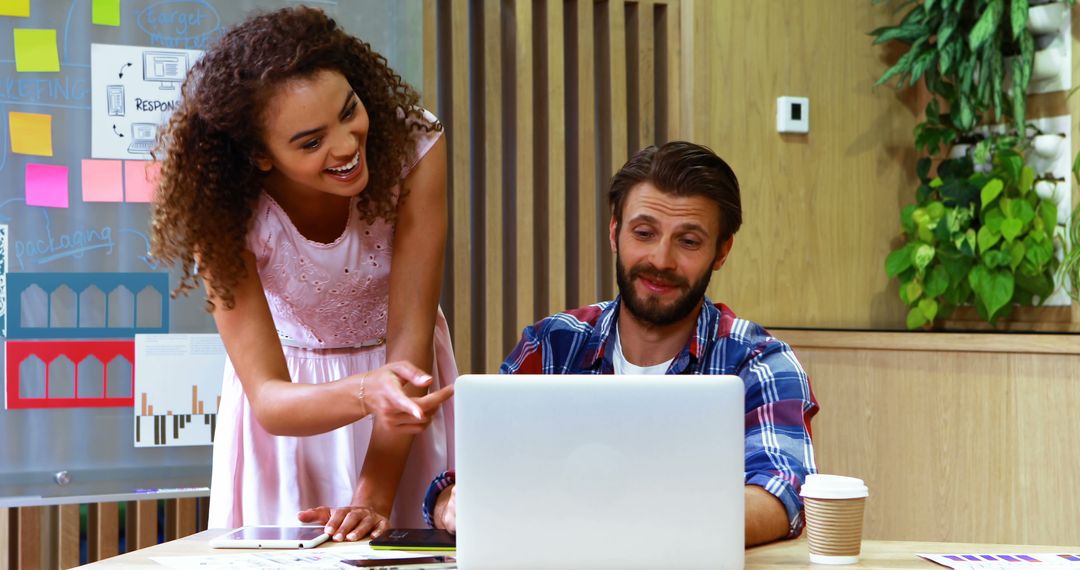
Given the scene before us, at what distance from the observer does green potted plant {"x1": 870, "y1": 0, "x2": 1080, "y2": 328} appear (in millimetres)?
3121

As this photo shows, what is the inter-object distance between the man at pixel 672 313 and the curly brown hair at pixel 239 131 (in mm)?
369

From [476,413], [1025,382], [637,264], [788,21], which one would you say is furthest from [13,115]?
[1025,382]

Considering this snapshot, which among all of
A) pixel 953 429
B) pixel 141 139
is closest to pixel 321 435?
pixel 141 139

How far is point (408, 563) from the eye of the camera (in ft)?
4.18

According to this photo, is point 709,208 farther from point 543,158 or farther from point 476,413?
point 543,158

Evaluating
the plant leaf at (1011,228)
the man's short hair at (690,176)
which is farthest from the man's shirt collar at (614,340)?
the plant leaf at (1011,228)

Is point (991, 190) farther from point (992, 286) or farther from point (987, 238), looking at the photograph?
point (992, 286)

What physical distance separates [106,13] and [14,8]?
20 centimetres

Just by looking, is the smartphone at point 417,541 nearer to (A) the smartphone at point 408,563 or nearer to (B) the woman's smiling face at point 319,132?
(A) the smartphone at point 408,563

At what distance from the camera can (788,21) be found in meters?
3.46

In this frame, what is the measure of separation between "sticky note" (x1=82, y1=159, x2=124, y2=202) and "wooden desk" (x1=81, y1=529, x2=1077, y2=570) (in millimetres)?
1465

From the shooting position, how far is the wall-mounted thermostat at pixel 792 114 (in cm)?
343

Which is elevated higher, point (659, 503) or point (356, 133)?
point (356, 133)

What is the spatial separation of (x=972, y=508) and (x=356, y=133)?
203 centimetres
